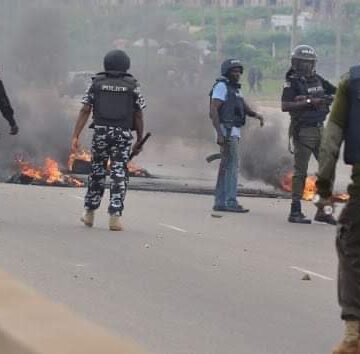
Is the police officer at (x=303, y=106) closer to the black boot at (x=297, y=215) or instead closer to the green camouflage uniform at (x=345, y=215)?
the black boot at (x=297, y=215)

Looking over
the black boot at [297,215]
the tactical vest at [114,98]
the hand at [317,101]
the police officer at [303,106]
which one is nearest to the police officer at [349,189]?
the tactical vest at [114,98]

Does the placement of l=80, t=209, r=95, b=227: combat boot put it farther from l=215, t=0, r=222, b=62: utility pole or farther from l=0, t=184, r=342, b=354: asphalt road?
l=215, t=0, r=222, b=62: utility pole

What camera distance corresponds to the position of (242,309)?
27.9 feet

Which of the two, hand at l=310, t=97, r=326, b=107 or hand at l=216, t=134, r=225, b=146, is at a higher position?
hand at l=310, t=97, r=326, b=107

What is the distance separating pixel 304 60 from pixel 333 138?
6431 mm

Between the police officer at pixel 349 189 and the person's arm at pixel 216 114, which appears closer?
the police officer at pixel 349 189

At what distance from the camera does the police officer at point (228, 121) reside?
1458 cm

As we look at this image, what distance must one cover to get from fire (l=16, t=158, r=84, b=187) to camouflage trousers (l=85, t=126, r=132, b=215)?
5.10 m

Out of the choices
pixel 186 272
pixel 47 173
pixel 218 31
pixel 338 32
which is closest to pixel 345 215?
pixel 186 272

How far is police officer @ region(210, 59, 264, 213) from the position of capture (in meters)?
14.6

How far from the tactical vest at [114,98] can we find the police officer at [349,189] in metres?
5.20

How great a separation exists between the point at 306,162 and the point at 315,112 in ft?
1.87

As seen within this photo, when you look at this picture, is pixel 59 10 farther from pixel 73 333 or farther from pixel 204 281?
pixel 73 333

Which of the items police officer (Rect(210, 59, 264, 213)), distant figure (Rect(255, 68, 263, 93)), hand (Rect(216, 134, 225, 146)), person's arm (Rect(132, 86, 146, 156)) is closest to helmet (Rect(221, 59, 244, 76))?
police officer (Rect(210, 59, 264, 213))
